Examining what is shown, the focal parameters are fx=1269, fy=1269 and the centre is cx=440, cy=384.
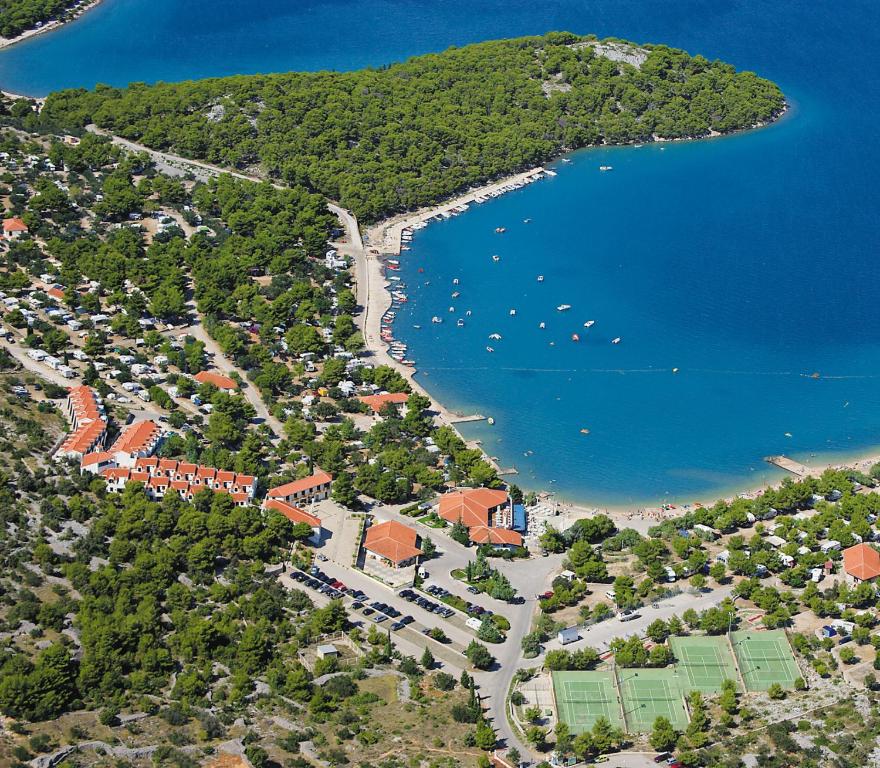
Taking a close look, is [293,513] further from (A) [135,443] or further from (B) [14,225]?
(B) [14,225]

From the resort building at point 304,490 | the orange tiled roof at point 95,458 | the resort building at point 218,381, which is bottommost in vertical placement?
the resort building at point 304,490

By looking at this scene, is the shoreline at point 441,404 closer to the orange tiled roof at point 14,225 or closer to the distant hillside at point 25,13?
the orange tiled roof at point 14,225

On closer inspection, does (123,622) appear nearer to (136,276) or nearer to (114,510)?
(114,510)

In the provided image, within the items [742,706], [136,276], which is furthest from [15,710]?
[136,276]

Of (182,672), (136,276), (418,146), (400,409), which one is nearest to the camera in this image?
(182,672)

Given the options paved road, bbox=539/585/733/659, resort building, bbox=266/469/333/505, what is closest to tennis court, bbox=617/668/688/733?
paved road, bbox=539/585/733/659

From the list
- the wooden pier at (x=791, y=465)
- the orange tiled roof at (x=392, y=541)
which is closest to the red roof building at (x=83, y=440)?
the orange tiled roof at (x=392, y=541)

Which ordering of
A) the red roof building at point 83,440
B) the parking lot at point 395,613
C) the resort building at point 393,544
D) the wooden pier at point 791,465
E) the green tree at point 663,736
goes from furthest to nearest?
the wooden pier at point 791,465 < the red roof building at point 83,440 < the resort building at point 393,544 < the parking lot at point 395,613 < the green tree at point 663,736

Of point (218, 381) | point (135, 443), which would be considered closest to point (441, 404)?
point (218, 381)
